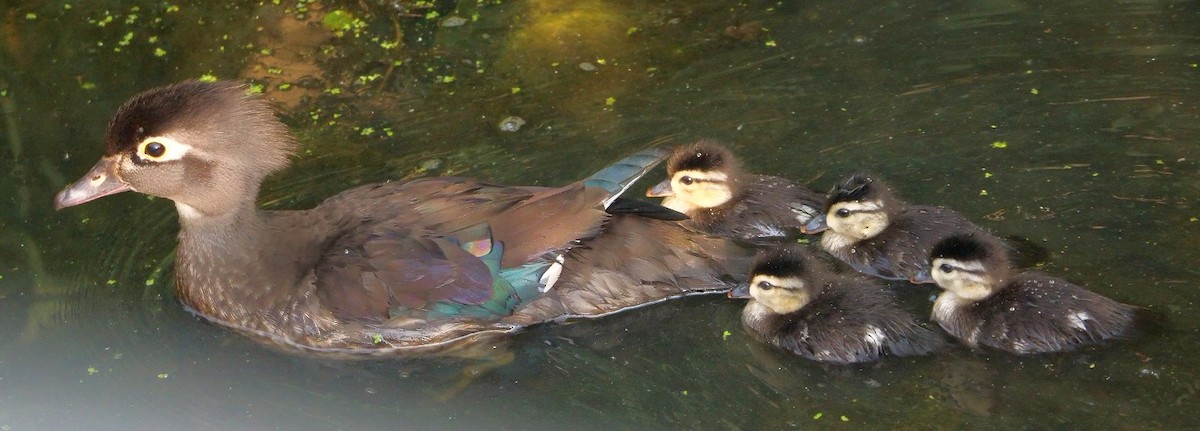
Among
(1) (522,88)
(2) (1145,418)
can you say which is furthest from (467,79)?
(2) (1145,418)

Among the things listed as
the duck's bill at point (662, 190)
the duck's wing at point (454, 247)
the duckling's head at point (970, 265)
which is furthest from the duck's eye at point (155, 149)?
the duckling's head at point (970, 265)

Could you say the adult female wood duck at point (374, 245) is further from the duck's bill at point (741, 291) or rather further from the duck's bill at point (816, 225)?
the duck's bill at point (816, 225)

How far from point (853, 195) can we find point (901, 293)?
0.40 metres

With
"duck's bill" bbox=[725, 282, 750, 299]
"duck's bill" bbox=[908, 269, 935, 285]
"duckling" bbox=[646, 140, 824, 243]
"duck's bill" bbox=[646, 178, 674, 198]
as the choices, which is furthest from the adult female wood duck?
"duck's bill" bbox=[908, 269, 935, 285]

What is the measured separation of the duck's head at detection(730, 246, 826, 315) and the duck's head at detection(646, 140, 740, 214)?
23.8 inches

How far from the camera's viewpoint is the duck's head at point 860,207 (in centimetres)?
464

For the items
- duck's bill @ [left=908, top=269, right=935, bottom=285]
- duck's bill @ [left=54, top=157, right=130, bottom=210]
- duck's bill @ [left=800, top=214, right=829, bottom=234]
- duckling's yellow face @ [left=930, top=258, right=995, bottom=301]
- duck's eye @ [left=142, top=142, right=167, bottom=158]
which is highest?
duckling's yellow face @ [left=930, top=258, right=995, bottom=301]

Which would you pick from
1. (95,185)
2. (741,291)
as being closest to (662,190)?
(741,291)

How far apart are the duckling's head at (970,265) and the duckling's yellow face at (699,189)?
3.22 feet

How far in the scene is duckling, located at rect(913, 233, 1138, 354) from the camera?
4.06 metres

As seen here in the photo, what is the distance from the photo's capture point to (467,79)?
6.04 metres

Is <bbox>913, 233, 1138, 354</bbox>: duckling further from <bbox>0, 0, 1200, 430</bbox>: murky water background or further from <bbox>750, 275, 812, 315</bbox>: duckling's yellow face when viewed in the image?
<bbox>750, 275, 812, 315</bbox>: duckling's yellow face

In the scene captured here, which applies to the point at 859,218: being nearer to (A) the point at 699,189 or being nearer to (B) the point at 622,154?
(A) the point at 699,189

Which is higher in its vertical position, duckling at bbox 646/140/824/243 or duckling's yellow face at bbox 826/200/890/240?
duckling's yellow face at bbox 826/200/890/240
